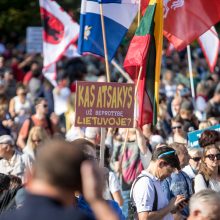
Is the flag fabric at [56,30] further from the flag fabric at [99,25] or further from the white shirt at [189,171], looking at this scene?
the white shirt at [189,171]

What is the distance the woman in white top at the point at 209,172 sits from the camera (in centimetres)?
854

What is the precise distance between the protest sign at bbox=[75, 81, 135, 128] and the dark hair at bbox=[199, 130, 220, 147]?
4.46 feet

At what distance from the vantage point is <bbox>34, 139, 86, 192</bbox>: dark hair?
403cm

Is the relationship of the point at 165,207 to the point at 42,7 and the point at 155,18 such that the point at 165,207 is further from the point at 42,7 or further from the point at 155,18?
the point at 42,7

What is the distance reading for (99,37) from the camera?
10773 millimetres

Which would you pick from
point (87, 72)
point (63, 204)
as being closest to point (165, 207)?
point (63, 204)

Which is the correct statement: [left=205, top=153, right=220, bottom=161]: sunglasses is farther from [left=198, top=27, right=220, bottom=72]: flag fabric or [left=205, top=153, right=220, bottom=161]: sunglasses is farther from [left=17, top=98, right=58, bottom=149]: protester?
[left=198, top=27, right=220, bottom=72]: flag fabric

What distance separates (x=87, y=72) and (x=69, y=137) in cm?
1546

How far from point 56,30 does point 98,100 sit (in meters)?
9.44

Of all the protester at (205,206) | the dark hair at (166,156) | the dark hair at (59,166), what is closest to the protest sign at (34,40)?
the dark hair at (166,156)

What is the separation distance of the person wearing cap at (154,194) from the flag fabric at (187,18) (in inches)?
146

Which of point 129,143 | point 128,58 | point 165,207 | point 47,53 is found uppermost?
point 47,53

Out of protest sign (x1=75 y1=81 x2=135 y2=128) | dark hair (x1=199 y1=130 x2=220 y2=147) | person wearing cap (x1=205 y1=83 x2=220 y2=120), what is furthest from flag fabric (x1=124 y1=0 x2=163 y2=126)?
person wearing cap (x1=205 y1=83 x2=220 y2=120)

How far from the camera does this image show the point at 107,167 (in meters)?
9.34
